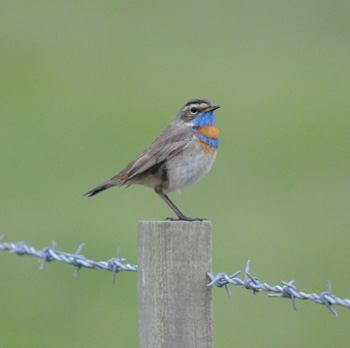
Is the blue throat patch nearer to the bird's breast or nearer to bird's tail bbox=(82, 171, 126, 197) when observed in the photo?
the bird's breast

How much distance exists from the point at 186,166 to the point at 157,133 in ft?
35.1

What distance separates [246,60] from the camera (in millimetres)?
23406

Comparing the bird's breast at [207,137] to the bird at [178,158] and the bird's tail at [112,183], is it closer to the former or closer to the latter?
the bird at [178,158]

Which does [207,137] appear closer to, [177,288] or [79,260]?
[79,260]

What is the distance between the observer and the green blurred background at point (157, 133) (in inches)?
383

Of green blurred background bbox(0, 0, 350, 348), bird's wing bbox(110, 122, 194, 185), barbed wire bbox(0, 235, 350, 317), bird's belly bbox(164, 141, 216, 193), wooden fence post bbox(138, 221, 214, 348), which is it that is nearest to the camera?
barbed wire bbox(0, 235, 350, 317)

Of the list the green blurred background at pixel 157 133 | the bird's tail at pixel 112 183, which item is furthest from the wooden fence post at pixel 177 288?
the green blurred background at pixel 157 133

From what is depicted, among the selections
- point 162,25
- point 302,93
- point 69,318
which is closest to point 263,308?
point 69,318

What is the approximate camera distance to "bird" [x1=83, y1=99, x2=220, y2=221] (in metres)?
6.62

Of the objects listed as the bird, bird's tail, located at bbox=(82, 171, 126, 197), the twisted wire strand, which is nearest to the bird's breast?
the bird

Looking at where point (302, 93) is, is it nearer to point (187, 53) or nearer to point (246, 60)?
point (246, 60)

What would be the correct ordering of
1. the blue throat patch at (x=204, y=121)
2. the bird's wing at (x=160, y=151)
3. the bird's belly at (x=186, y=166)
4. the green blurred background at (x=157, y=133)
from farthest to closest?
the green blurred background at (x=157, y=133) < the blue throat patch at (x=204, y=121) < the bird's belly at (x=186, y=166) < the bird's wing at (x=160, y=151)

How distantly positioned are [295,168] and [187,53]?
10.2 m

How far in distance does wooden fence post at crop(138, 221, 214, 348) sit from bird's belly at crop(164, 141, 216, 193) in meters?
2.53
